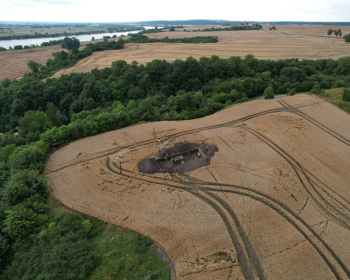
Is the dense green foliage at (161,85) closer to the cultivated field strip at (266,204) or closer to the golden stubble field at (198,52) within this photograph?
the golden stubble field at (198,52)

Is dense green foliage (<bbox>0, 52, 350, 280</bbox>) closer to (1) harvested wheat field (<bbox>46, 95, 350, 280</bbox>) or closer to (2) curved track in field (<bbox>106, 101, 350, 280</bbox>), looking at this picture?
(1) harvested wheat field (<bbox>46, 95, 350, 280</bbox>)

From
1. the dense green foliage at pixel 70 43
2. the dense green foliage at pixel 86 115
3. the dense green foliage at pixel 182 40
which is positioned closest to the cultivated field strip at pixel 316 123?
the dense green foliage at pixel 86 115

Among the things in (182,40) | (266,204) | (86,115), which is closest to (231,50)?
(182,40)

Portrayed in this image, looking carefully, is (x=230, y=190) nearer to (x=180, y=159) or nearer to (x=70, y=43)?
(x=180, y=159)

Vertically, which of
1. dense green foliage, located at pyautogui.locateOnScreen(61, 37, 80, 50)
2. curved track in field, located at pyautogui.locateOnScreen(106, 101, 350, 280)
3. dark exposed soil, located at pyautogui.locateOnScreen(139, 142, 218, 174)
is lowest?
curved track in field, located at pyautogui.locateOnScreen(106, 101, 350, 280)

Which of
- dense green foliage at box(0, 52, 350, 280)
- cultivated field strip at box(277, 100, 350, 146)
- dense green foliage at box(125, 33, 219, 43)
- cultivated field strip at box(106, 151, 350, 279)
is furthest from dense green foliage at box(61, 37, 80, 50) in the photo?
cultivated field strip at box(277, 100, 350, 146)

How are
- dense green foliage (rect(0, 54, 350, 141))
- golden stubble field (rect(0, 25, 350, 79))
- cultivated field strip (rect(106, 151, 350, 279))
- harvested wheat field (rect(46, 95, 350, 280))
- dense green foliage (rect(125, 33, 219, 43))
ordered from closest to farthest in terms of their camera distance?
cultivated field strip (rect(106, 151, 350, 279)) → harvested wheat field (rect(46, 95, 350, 280)) → dense green foliage (rect(0, 54, 350, 141)) → golden stubble field (rect(0, 25, 350, 79)) → dense green foliage (rect(125, 33, 219, 43))

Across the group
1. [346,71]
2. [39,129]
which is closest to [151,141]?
[39,129]
